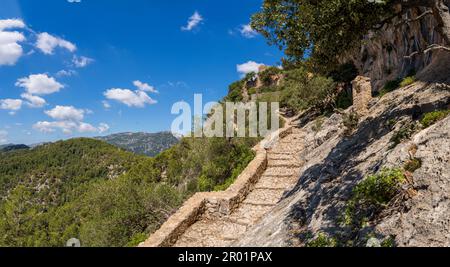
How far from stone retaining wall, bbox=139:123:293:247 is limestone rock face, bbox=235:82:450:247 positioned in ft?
12.1

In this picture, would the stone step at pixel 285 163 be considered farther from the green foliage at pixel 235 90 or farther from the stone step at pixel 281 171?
the green foliage at pixel 235 90

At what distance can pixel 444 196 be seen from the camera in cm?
570

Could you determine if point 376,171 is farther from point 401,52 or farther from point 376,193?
point 401,52

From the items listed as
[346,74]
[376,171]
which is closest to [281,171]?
[376,171]

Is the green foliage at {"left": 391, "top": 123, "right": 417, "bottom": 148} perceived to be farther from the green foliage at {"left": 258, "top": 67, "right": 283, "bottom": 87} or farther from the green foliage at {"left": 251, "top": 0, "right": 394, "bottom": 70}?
the green foliage at {"left": 258, "top": 67, "right": 283, "bottom": 87}

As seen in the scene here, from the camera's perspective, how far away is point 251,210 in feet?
49.6

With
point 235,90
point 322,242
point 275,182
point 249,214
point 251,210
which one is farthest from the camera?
point 235,90

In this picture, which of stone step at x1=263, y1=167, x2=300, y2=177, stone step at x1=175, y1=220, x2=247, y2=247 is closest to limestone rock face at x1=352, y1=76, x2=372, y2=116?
stone step at x1=263, y1=167, x2=300, y2=177

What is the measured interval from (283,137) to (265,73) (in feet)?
196

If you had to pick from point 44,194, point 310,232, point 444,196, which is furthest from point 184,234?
point 44,194

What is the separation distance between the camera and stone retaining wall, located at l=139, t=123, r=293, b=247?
12.8 metres

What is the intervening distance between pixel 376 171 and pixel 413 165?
137 cm
